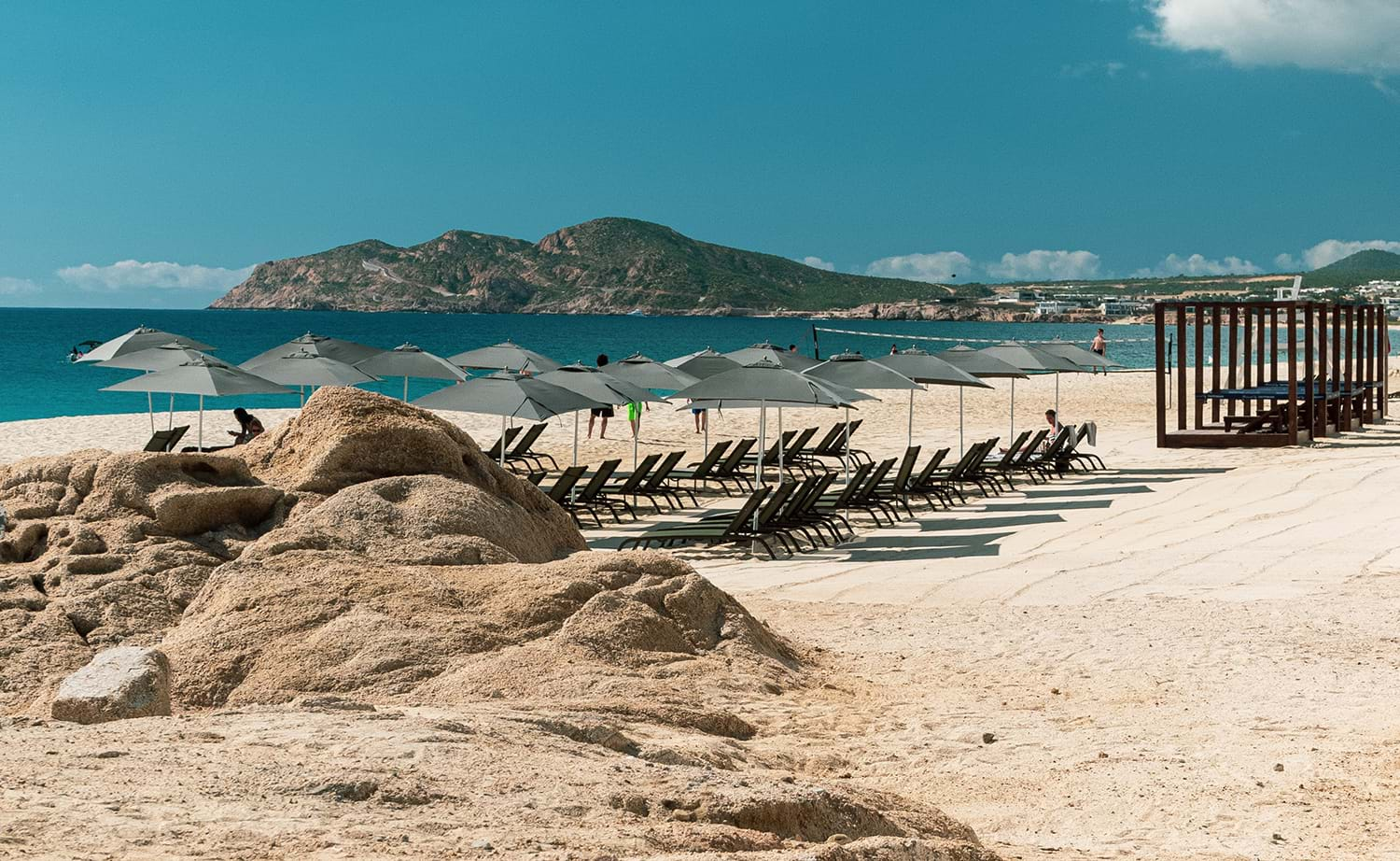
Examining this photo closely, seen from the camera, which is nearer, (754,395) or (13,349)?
(754,395)

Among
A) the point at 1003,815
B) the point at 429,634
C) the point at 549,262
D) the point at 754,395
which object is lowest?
the point at 1003,815

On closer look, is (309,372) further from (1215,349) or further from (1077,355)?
(1215,349)

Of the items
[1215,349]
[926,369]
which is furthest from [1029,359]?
[1215,349]

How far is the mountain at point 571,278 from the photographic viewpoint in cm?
16938

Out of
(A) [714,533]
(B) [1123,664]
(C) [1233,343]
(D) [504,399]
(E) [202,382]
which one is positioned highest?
(C) [1233,343]

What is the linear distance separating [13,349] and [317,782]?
76.9 metres

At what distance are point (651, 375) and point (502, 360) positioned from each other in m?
2.65

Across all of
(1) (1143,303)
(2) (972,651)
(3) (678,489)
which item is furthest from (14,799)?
(1) (1143,303)

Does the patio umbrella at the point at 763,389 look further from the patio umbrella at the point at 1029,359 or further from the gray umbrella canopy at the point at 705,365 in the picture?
the patio umbrella at the point at 1029,359

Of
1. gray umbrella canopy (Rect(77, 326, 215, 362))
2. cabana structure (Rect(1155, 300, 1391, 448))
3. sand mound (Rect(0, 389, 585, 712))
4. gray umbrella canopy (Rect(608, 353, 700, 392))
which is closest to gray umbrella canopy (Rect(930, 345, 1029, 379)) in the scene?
cabana structure (Rect(1155, 300, 1391, 448))

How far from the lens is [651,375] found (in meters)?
16.5

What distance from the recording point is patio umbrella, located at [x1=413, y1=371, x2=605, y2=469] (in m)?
12.3

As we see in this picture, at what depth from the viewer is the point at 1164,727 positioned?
5.69 meters

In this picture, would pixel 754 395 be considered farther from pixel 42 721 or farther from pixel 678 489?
pixel 42 721
